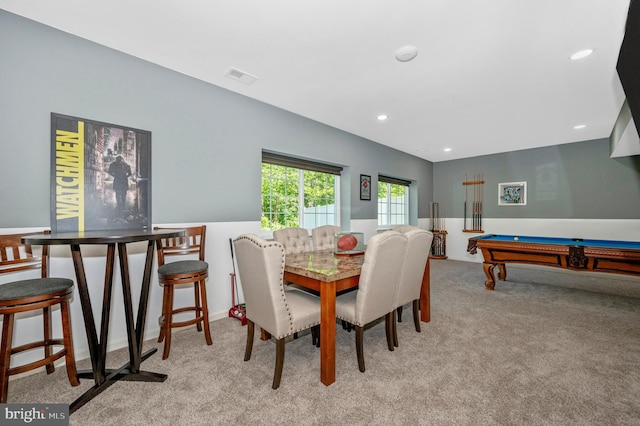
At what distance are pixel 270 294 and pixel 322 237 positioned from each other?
155 centimetres

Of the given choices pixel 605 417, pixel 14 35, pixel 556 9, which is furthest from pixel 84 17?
pixel 605 417

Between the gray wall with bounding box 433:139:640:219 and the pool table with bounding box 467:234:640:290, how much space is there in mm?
1627

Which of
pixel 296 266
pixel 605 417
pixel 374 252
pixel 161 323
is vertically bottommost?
pixel 605 417

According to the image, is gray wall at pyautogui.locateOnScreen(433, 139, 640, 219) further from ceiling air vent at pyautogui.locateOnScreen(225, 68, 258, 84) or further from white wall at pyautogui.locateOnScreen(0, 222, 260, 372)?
white wall at pyautogui.locateOnScreen(0, 222, 260, 372)

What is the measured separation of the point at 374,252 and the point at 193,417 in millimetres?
1424

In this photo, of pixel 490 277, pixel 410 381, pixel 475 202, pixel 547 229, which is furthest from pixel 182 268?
pixel 547 229

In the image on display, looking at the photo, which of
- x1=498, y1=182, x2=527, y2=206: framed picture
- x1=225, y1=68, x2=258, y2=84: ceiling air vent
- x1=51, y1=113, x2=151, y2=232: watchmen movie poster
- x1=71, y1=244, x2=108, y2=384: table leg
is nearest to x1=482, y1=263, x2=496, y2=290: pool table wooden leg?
x1=498, y1=182, x2=527, y2=206: framed picture

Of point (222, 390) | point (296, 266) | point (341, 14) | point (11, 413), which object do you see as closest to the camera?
point (11, 413)

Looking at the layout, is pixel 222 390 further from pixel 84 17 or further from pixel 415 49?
pixel 415 49

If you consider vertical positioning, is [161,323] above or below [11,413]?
above

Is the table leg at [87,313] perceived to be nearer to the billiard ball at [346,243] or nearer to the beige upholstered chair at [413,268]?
the billiard ball at [346,243]

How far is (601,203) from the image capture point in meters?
4.85

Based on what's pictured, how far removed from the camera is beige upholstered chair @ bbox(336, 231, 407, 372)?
1.88m

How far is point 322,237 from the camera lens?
3.20m
